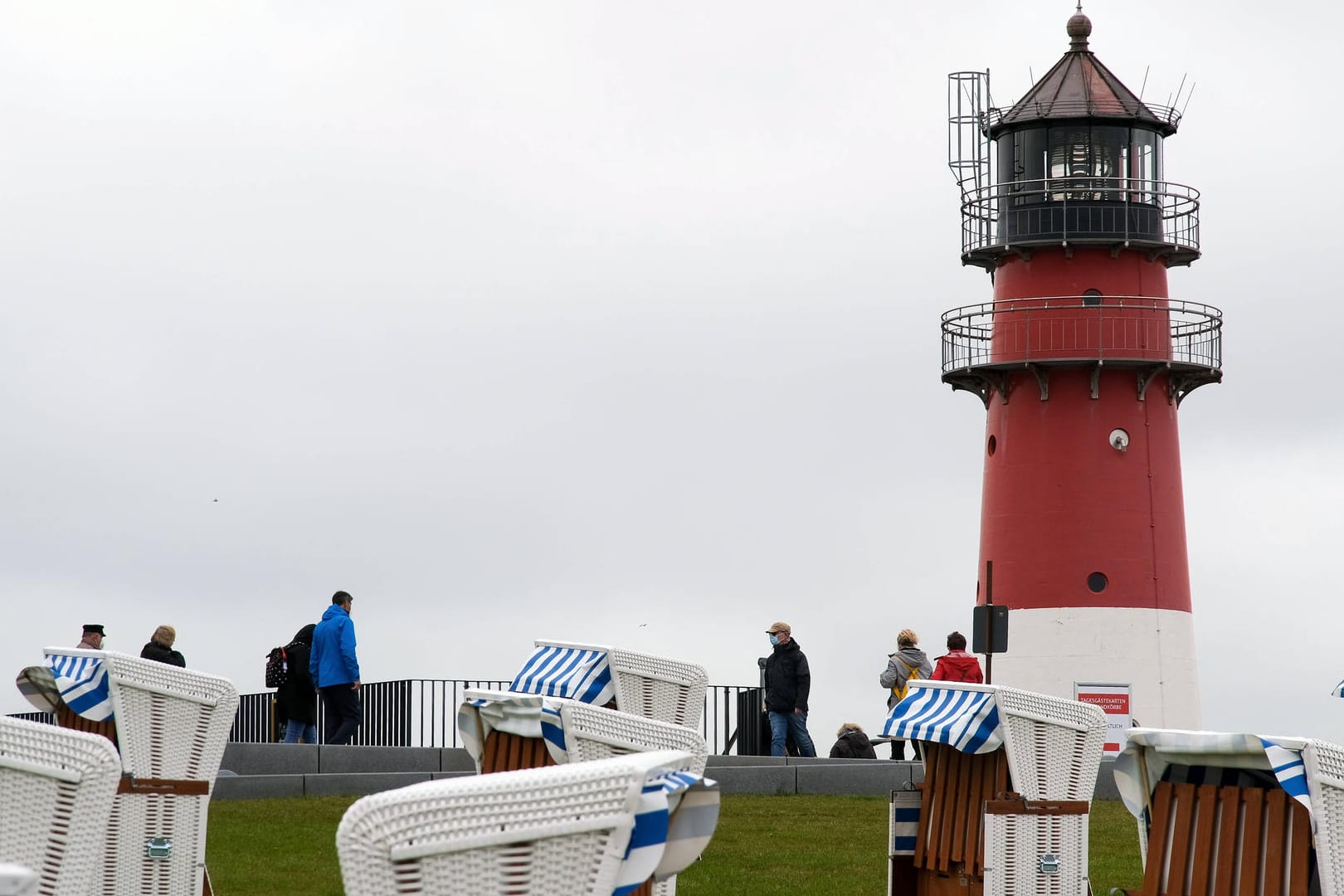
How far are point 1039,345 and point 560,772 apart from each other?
97.1 feet

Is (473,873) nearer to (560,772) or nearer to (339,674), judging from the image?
(560,772)

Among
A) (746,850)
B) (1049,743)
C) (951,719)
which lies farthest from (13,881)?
(746,850)

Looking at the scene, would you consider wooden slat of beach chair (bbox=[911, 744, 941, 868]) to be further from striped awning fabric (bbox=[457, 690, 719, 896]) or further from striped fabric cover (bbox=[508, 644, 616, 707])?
striped awning fabric (bbox=[457, 690, 719, 896])

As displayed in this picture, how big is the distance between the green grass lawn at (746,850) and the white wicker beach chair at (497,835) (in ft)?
29.5

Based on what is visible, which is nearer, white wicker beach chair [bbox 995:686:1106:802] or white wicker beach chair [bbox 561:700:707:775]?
white wicker beach chair [bbox 561:700:707:775]

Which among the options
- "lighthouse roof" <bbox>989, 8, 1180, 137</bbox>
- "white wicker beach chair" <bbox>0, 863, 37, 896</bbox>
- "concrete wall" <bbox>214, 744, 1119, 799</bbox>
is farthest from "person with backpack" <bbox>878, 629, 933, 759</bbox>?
"white wicker beach chair" <bbox>0, 863, 37, 896</bbox>

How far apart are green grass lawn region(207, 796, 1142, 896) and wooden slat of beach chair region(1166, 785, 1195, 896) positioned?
551cm

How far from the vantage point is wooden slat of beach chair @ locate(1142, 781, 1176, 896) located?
864cm

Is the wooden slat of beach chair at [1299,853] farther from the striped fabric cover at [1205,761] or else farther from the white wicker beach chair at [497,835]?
the white wicker beach chair at [497,835]

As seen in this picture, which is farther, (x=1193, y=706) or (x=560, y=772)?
(x=1193, y=706)

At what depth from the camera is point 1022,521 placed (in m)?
33.2

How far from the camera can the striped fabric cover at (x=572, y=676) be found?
11.6m

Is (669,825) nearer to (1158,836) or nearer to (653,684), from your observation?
(1158,836)

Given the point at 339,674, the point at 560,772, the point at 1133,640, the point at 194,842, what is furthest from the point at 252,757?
the point at 560,772
